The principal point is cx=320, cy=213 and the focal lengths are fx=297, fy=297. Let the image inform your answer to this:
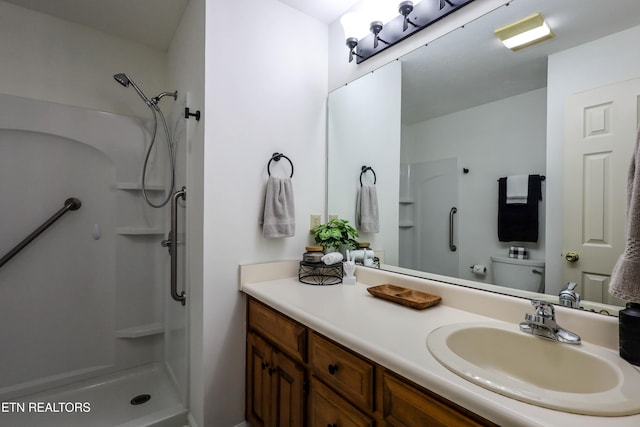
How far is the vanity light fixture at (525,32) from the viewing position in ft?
3.43

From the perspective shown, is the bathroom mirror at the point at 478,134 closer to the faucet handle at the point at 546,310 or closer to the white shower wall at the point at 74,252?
the faucet handle at the point at 546,310

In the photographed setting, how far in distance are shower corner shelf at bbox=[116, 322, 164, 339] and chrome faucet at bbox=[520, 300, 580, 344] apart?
237 centimetres

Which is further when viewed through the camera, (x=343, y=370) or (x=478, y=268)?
(x=478, y=268)

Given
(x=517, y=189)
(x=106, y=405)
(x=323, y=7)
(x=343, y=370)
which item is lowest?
(x=106, y=405)

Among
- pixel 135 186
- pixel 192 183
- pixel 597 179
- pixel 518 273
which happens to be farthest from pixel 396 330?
pixel 135 186

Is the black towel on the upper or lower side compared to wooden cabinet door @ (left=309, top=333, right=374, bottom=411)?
upper

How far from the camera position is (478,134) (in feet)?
4.09

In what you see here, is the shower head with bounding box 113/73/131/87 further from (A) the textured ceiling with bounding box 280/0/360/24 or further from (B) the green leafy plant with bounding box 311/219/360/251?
(B) the green leafy plant with bounding box 311/219/360/251

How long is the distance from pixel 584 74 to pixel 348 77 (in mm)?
1164

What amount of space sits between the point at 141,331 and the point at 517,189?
2.52m

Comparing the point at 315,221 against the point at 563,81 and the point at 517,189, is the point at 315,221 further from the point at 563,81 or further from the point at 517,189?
the point at 563,81

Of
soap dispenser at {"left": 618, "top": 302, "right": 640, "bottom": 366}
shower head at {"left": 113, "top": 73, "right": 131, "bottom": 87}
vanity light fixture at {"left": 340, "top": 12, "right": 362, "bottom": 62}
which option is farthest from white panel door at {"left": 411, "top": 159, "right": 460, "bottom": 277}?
shower head at {"left": 113, "top": 73, "right": 131, "bottom": 87}

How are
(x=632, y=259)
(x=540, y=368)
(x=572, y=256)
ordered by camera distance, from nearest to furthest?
(x=632, y=259), (x=540, y=368), (x=572, y=256)

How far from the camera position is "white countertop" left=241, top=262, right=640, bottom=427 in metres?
0.56
